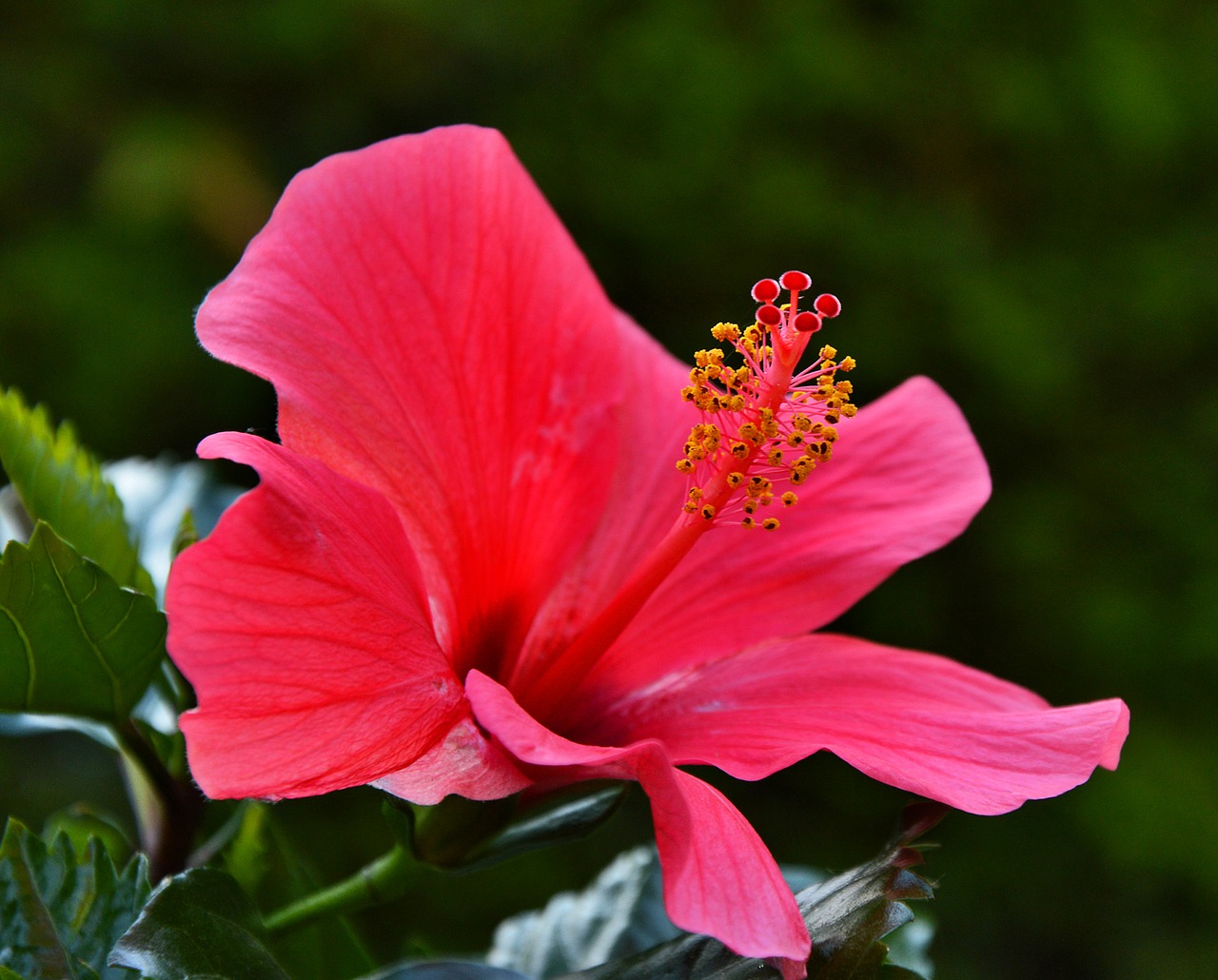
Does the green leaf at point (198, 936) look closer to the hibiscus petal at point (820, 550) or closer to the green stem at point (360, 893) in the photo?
the green stem at point (360, 893)

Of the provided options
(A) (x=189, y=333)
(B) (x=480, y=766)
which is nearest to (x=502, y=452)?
(B) (x=480, y=766)

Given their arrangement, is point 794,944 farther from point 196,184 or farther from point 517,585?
point 196,184

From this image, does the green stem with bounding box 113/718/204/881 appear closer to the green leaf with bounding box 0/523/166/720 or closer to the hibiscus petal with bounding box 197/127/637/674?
the green leaf with bounding box 0/523/166/720

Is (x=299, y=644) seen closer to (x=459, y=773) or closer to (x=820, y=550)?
(x=459, y=773)

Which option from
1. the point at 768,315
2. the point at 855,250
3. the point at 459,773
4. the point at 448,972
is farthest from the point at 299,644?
the point at 855,250

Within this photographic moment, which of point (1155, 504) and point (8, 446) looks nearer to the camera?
point (8, 446)

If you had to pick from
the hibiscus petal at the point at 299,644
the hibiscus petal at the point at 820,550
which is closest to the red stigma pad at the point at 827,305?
the hibiscus petal at the point at 820,550
